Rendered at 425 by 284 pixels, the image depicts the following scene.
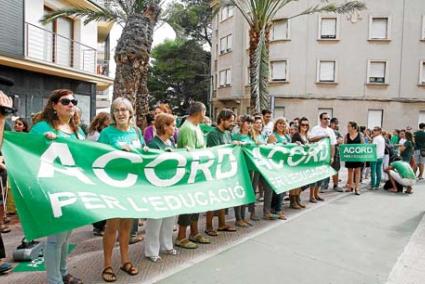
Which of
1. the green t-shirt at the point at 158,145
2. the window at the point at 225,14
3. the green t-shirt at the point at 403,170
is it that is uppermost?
the window at the point at 225,14

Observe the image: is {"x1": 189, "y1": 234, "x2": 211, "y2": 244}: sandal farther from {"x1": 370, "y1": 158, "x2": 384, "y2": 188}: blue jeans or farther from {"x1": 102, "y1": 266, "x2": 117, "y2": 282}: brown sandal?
{"x1": 370, "y1": 158, "x2": 384, "y2": 188}: blue jeans

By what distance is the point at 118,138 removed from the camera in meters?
4.37

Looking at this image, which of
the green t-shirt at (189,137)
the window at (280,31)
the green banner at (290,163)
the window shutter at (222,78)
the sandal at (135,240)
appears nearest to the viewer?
the green t-shirt at (189,137)

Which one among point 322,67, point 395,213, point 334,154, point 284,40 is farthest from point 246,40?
point 395,213

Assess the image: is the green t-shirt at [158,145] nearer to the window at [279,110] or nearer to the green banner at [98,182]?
the green banner at [98,182]

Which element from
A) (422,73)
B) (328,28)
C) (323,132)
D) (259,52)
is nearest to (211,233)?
(323,132)

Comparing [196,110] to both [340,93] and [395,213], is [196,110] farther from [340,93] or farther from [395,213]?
[340,93]

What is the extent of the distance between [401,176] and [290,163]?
4.57 metres

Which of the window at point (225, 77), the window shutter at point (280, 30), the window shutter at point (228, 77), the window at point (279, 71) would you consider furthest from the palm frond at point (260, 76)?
the window at point (225, 77)

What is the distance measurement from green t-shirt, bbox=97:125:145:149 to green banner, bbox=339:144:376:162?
23.4 ft

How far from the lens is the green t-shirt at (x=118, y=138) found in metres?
4.32

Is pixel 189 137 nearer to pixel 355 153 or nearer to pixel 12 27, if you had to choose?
pixel 355 153

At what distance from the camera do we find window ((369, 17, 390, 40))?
2773 centimetres

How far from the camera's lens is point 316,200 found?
29.3ft
